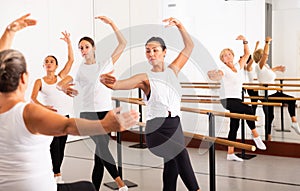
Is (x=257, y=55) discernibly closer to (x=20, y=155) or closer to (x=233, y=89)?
(x=233, y=89)

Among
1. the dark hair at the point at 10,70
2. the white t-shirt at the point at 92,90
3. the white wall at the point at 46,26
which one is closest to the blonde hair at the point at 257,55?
the white t-shirt at the point at 92,90

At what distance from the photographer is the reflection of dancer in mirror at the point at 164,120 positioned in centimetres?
344

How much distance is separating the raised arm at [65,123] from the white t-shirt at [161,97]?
1.47m

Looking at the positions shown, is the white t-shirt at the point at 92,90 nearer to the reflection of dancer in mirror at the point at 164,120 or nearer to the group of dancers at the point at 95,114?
the group of dancers at the point at 95,114

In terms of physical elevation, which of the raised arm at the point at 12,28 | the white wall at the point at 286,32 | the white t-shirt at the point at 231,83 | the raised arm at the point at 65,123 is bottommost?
the raised arm at the point at 65,123

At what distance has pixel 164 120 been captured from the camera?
11.5 feet

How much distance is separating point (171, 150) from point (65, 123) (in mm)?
1584

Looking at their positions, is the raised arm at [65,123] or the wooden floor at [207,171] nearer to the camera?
the raised arm at [65,123]

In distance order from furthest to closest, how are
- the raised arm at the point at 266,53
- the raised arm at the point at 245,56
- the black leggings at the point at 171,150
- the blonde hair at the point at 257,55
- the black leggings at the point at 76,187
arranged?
1. the raised arm at the point at 245,56
2. the blonde hair at the point at 257,55
3. the raised arm at the point at 266,53
4. the black leggings at the point at 171,150
5. the black leggings at the point at 76,187

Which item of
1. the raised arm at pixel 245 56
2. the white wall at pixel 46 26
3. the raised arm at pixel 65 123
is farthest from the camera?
the white wall at pixel 46 26

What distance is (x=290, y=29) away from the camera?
5.77 m

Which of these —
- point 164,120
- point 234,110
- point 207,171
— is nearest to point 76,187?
point 164,120

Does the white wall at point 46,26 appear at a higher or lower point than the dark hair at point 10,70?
higher

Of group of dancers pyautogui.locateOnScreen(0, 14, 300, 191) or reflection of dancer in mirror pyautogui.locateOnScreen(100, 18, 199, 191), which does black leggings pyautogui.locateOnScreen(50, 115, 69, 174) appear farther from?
reflection of dancer in mirror pyautogui.locateOnScreen(100, 18, 199, 191)
